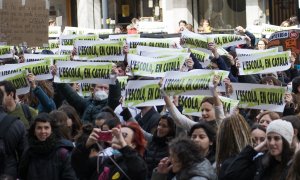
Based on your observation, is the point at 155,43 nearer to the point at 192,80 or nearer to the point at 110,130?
the point at 192,80

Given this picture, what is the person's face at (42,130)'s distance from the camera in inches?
361

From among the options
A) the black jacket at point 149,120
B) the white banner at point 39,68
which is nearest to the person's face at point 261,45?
the white banner at point 39,68

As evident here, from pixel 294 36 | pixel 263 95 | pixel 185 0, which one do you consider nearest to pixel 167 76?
pixel 263 95

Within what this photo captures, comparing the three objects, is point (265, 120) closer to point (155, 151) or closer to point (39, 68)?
point (155, 151)

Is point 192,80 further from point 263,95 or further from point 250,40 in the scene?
point 250,40

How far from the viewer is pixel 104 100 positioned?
39.6 ft

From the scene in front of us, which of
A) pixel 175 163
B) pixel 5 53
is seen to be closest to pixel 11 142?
pixel 175 163

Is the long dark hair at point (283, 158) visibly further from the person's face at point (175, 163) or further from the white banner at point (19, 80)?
A: the white banner at point (19, 80)

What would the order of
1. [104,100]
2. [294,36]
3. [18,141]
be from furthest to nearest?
[294,36] → [104,100] → [18,141]

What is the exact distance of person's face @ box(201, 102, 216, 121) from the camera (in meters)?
9.92

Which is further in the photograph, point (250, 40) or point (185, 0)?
point (185, 0)

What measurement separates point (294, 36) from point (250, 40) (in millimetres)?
698

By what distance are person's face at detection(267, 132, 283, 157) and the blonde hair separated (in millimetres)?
665

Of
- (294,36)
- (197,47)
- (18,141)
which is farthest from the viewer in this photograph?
(294,36)
